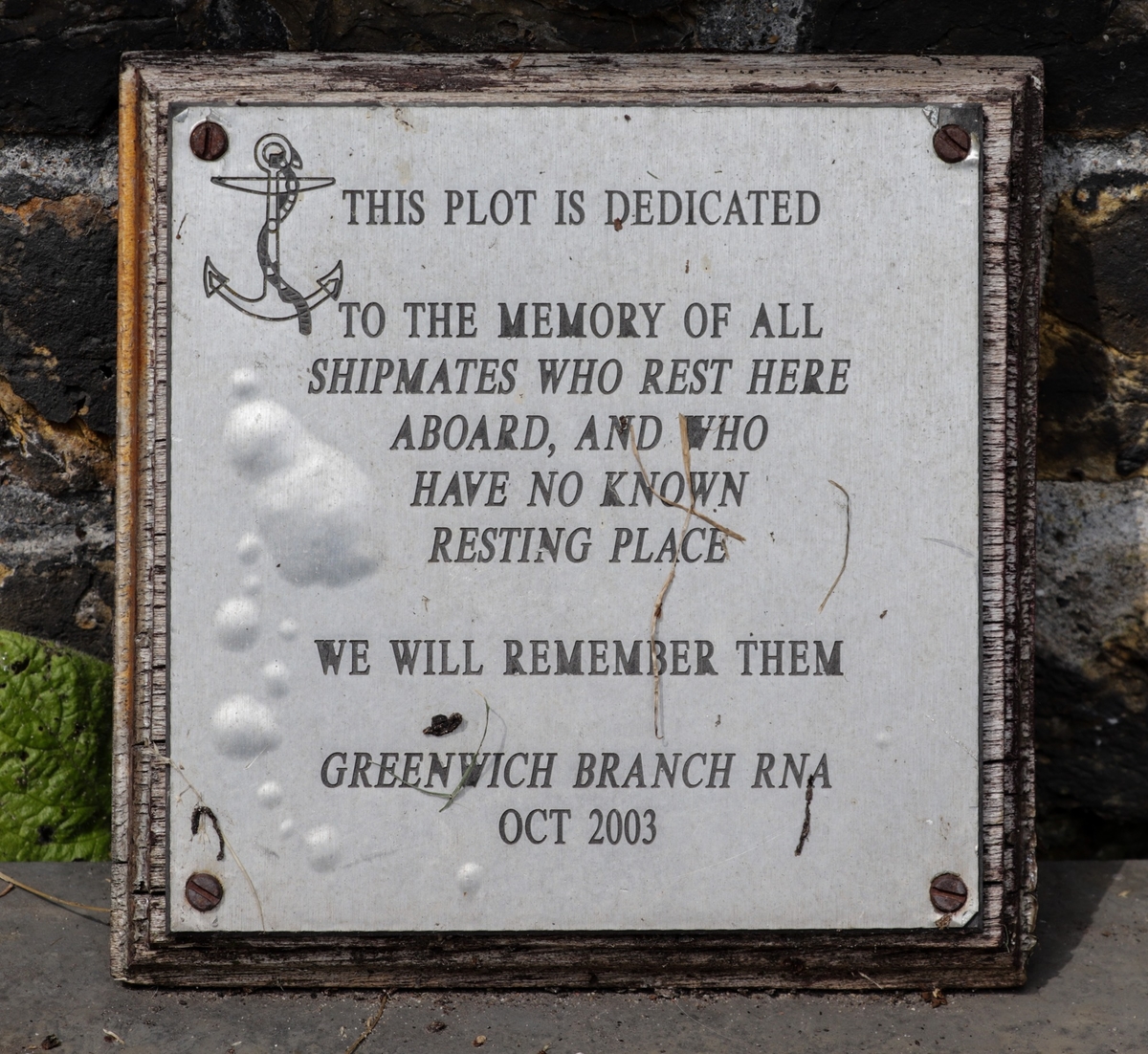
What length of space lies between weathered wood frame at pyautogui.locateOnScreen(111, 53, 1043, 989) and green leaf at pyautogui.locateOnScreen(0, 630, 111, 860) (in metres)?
0.19

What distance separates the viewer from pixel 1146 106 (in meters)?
1.47

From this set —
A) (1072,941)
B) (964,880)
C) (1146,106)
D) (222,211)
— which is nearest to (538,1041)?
(964,880)

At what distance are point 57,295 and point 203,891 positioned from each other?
33.5 inches

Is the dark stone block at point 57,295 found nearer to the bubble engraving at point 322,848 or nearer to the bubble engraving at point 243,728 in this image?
the bubble engraving at point 243,728

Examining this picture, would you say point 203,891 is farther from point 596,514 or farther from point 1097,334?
point 1097,334

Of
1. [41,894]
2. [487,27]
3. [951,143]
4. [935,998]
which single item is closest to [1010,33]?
[951,143]

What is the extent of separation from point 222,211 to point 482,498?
49 centimetres

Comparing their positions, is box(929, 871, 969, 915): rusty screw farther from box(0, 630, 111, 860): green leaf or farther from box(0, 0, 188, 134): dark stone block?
box(0, 0, 188, 134): dark stone block

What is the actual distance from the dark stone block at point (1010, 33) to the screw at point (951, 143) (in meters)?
0.18

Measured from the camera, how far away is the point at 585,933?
1.33 m

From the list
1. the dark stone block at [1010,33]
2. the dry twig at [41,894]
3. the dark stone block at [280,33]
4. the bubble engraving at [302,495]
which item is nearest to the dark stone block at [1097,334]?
the dark stone block at [1010,33]

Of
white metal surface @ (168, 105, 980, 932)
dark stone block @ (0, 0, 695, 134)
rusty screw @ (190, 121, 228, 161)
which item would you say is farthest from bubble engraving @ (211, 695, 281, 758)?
dark stone block @ (0, 0, 695, 134)

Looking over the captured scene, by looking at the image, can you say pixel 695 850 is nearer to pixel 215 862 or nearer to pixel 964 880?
pixel 964 880

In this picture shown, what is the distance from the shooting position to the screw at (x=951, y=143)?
1.33 metres
